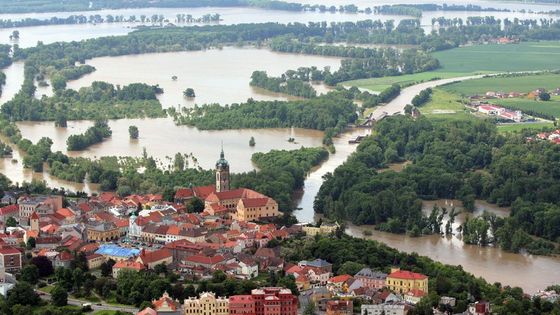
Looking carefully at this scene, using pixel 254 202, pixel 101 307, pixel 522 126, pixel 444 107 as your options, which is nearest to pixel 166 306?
pixel 101 307

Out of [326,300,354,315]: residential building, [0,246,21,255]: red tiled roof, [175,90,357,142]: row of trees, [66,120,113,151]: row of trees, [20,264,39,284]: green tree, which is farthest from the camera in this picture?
[175,90,357,142]: row of trees

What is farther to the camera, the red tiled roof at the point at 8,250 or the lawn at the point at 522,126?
the lawn at the point at 522,126

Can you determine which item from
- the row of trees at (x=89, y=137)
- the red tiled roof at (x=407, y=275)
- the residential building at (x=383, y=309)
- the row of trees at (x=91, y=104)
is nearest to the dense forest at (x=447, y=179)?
the red tiled roof at (x=407, y=275)

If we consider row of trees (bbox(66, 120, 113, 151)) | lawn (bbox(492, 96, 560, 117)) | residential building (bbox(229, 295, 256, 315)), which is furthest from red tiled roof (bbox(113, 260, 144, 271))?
lawn (bbox(492, 96, 560, 117))

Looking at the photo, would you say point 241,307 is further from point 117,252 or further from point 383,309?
point 117,252

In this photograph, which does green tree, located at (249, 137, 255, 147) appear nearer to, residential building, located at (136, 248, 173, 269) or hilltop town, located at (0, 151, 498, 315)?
hilltop town, located at (0, 151, 498, 315)

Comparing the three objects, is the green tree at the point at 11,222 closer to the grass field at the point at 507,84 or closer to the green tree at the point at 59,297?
the green tree at the point at 59,297

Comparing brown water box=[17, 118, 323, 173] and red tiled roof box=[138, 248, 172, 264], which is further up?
red tiled roof box=[138, 248, 172, 264]
